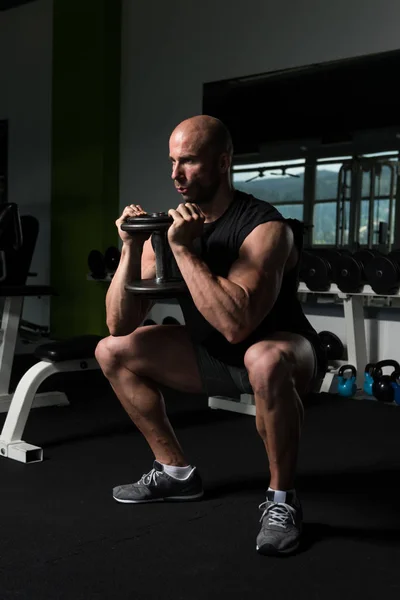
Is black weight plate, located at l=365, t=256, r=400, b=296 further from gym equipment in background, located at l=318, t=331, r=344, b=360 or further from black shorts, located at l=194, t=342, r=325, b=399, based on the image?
black shorts, located at l=194, t=342, r=325, b=399

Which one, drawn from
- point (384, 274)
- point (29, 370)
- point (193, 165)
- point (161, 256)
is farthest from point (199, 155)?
point (384, 274)

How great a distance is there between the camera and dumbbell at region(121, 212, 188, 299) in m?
1.76

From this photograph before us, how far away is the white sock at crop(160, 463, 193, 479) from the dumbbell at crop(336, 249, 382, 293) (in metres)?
2.04

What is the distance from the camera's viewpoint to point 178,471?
2.13 meters

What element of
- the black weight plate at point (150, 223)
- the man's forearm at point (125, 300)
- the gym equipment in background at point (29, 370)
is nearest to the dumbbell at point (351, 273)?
the gym equipment in background at point (29, 370)

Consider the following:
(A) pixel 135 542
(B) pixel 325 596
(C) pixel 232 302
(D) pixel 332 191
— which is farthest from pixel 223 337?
(D) pixel 332 191

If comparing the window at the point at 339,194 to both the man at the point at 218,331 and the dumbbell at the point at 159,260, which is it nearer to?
the man at the point at 218,331

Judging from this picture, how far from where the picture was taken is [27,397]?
2.75 meters

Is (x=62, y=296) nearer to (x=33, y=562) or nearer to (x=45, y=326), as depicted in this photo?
(x=45, y=326)

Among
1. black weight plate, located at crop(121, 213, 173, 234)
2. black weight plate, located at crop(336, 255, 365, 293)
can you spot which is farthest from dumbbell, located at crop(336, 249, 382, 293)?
black weight plate, located at crop(121, 213, 173, 234)

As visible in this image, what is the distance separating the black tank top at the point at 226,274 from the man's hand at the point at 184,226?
114mm

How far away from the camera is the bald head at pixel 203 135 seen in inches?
73.7

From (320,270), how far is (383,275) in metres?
0.41

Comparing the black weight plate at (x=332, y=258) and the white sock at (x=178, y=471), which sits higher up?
the black weight plate at (x=332, y=258)
